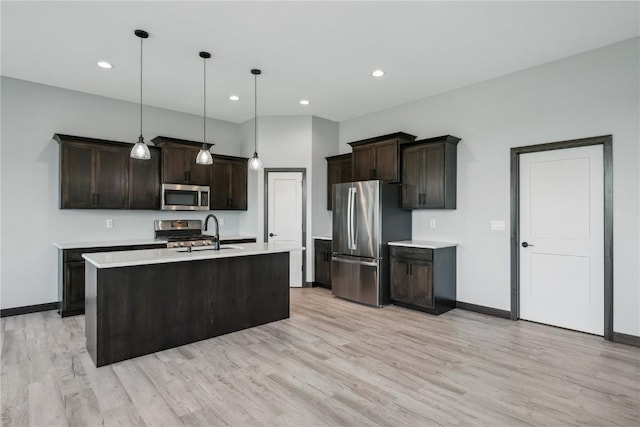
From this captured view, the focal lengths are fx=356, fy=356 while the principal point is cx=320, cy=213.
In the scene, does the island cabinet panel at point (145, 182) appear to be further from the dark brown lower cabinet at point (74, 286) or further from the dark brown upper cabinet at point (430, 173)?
the dark brown upper cabinet at point (430, 173)

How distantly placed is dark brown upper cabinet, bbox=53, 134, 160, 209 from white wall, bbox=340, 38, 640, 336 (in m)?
3.93

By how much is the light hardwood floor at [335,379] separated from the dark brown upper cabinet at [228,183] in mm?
2807

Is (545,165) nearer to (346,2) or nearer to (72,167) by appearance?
(346,2)

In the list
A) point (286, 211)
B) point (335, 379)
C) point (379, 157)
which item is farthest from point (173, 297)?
point (379, 157)

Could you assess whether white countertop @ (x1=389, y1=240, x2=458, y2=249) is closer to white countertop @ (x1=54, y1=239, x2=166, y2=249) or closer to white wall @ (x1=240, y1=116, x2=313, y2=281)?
white wall @ (x1=240, y1=116, x2=313, y2=281)

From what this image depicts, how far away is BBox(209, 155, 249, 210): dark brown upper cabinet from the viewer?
615 centimetres

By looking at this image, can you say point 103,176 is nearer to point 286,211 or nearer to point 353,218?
point 286,211

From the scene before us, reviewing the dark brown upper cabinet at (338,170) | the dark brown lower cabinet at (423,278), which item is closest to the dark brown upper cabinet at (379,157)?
the dark brown upper cabinet at (338,170)

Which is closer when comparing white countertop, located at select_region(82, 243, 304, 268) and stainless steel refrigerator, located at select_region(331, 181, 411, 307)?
white countertop, located at select_region(82, 243, 304, 268)

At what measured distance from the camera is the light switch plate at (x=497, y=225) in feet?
14.8

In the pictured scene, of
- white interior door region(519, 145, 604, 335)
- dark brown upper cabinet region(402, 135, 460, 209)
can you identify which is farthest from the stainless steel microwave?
white interior door region(519, 145, 604, 335)

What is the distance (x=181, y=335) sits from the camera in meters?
3.54

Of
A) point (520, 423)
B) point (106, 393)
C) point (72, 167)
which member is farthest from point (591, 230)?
point (72, 167)

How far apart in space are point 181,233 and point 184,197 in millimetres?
677
